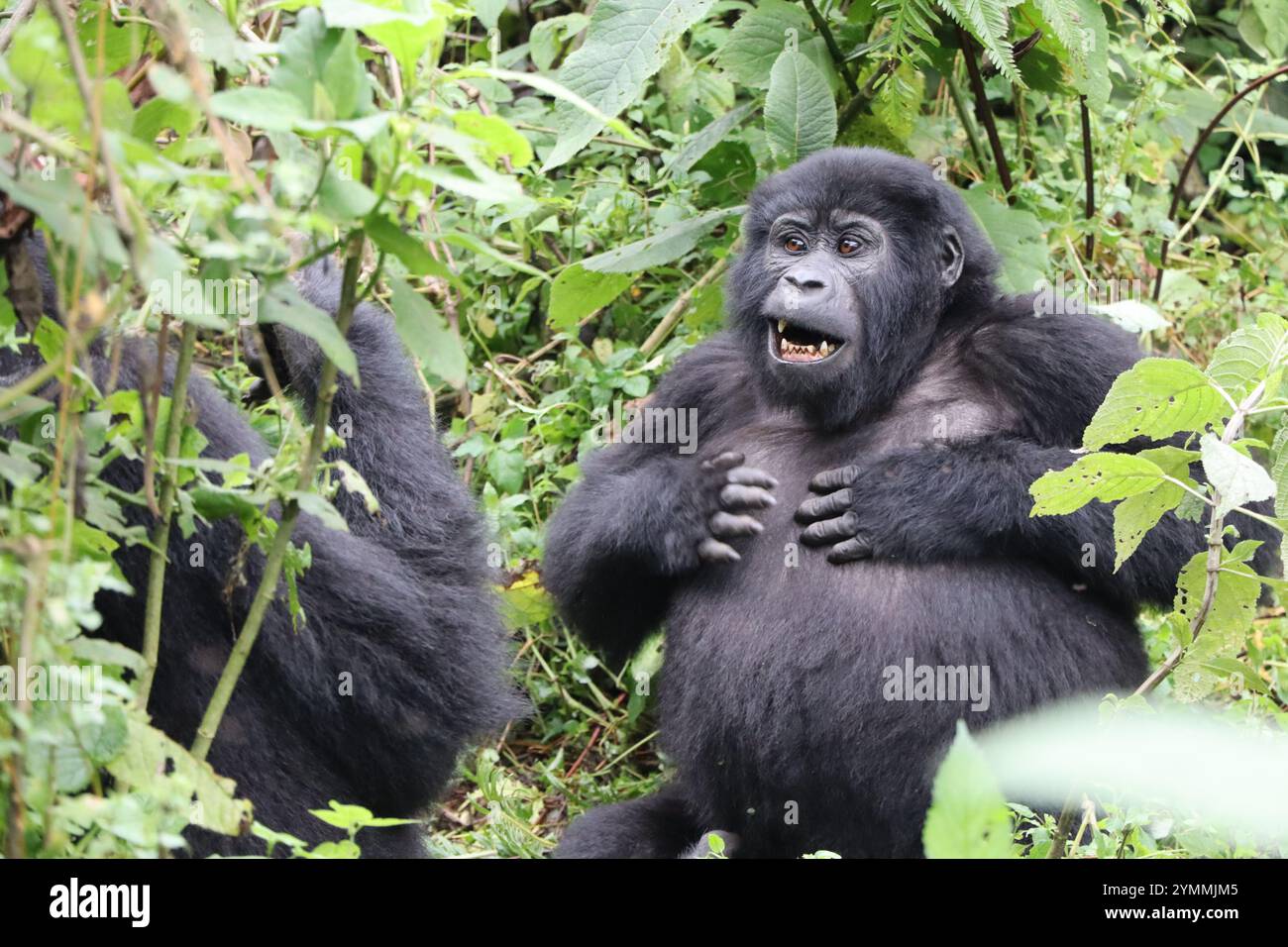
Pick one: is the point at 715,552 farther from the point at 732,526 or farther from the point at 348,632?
the point at 348,632

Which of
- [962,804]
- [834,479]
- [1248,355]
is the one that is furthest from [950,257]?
[962,804]

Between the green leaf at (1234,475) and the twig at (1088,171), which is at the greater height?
the twig at (1088,171)

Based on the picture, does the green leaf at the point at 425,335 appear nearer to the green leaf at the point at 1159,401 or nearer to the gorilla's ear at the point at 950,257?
the green leaf at the point at 1159,401

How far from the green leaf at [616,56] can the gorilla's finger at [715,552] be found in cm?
124

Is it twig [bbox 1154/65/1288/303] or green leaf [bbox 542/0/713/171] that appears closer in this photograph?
green leaf [bbox 542/0/713/171]

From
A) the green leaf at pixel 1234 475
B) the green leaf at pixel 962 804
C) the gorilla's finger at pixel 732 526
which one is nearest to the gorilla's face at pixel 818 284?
the gorilla's finger at pixel 732 526

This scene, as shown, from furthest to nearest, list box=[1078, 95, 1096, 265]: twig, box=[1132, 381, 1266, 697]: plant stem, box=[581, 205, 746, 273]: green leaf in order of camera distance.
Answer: box=[1078, 95, 1096, 265]: twig → box=[581, 205, 746, 273]: green leaf → box=[1132, 381, 1266, 697]: plant stem

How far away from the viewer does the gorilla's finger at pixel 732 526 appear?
406cm

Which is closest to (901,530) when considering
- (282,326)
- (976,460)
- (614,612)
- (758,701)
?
(976,460)

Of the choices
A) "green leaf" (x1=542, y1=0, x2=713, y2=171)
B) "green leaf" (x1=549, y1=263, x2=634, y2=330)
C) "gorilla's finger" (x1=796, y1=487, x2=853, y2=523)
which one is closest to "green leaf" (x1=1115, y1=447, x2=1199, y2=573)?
"gorilla's finger" (x1=796, y1=487, x2=853, y2=523)

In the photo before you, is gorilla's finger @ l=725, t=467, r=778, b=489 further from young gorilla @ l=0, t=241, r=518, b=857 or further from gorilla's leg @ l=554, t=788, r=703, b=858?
gorilla's leg @ l=554, t=788, r=703, b=858

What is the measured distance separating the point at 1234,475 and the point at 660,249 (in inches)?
109

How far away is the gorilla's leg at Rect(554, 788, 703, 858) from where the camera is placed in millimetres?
4223

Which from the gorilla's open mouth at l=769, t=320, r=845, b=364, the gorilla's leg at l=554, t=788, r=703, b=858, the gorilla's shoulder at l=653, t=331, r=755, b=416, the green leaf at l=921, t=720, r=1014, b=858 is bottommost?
the gorilla's leg at l=554, t=788, r=703, b=858
